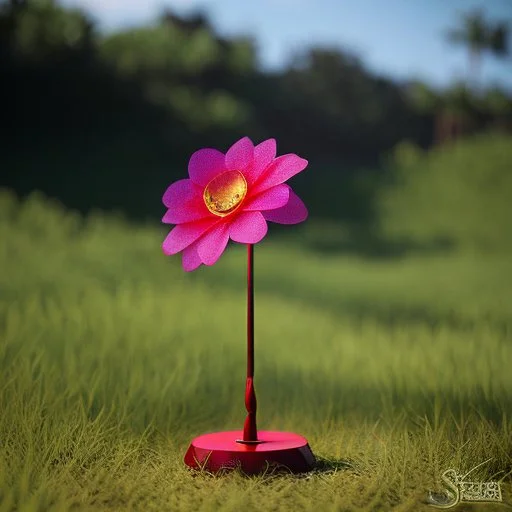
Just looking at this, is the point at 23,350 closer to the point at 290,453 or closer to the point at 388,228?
the point at 290,453

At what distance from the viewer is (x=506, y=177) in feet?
26.3

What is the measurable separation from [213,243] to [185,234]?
0.31ft

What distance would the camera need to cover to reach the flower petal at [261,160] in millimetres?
1613

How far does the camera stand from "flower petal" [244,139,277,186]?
5.29 feet

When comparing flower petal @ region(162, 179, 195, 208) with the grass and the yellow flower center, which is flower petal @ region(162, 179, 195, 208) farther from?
the grass

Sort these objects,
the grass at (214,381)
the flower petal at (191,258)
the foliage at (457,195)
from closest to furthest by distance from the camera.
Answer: the grass at (214,381), the flower petal at (191,258), the foliage at (457,195)

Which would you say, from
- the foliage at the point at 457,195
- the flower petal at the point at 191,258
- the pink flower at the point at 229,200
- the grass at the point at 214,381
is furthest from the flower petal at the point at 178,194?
the foliage at the point at 457,195

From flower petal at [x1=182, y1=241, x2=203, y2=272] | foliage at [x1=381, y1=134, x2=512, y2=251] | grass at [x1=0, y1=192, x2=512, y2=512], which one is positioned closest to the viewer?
grass at [x1=0, y1=192, x2=512, y2=512]

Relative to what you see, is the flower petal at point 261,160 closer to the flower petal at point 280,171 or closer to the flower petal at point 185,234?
the flower petal at point 280,171

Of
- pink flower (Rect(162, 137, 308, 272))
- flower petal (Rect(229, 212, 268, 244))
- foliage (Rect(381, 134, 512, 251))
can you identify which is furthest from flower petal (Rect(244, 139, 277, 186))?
foliage (Rect(381, 134, 512, 251))

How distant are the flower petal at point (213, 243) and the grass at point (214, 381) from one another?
1.46ft

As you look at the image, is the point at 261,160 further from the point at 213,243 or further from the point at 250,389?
the point at 250,389

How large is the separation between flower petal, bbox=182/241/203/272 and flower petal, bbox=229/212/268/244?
12 cm

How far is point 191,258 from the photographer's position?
161 centimetres
